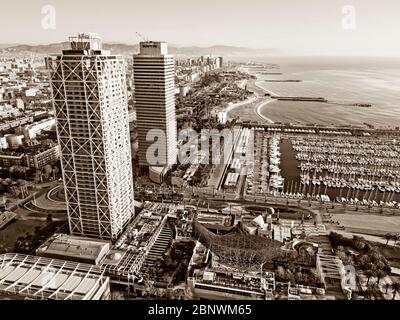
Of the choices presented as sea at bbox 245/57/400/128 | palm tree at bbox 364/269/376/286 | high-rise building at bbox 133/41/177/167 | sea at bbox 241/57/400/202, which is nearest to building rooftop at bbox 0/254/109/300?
palm tree at bbox 364/269/376/286

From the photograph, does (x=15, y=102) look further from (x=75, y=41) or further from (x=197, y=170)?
(x=75, y=41)

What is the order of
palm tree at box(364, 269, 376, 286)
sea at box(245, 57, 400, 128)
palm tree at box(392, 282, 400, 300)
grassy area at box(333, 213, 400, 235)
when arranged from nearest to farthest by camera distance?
palm tree at box(392, 282, 400, 300), palm tree at box(364, 269, 376, 286), grassy area at box(333, 213, 400, 235), sea at box(245, 57, 400, 128)

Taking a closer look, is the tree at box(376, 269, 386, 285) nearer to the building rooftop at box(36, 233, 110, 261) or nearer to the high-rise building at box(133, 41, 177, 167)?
the building rooftop at box(36, 233, 110, 261)

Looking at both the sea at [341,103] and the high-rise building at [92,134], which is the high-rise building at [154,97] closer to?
the high-rise building at [92,134]

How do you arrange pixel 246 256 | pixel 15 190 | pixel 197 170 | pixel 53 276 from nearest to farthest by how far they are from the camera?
pixel 53 276 → pixel 246 256 → pixel 15 190 → pixel 197 170

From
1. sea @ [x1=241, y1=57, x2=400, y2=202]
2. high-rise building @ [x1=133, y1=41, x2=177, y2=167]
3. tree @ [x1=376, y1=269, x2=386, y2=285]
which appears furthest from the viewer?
sea @ [x1=241, y1=57, x2=400, y2=202]
